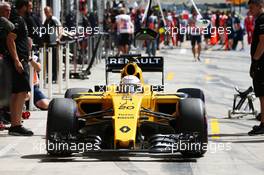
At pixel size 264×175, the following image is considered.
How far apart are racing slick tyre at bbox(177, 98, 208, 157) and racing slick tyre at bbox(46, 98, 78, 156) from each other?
4.51 feet

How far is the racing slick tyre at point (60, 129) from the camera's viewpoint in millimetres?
11562

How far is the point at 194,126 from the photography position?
11.6 metres

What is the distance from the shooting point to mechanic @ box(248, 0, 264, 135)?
571 inches

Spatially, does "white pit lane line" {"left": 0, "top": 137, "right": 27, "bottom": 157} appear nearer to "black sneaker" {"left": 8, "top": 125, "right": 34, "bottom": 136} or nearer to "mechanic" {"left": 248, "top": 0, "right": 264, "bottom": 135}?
"black sneaker" {"left": 8, "top": 125, "right": 34, "bottom": 136}

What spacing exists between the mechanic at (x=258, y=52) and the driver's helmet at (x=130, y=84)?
2.45 meters

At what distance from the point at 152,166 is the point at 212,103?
9.31 metres

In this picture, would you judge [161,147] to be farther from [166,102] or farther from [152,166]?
[166,102]

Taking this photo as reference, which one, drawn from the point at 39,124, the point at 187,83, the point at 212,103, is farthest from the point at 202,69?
the point at 39,124

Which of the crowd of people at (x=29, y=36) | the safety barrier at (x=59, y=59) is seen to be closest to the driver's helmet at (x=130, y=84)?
the crowd of people at (x=29, y=36)

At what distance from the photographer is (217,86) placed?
2461 cm

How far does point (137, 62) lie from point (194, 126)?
292 cm

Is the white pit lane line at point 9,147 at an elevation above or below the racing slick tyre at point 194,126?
below

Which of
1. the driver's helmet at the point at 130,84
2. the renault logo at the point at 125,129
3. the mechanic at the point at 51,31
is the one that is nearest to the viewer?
the renault logo at the point at 125,129

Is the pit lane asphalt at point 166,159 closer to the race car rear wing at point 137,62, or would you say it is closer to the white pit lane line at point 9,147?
the white pit lane line at point 9,147
